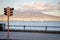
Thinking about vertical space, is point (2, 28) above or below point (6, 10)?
below

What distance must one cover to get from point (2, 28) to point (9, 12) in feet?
59.3

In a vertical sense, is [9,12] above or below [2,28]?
above

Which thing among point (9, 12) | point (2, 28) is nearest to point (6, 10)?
point (9, 12)

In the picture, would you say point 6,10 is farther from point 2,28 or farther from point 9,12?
point 2,28

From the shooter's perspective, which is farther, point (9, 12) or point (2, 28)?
point (2, 28)

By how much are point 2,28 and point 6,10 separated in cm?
1791

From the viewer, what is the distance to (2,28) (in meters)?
36.3

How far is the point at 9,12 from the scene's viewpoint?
61.4ft

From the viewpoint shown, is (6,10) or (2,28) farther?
(2,28)

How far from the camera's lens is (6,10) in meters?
18.8
